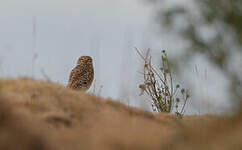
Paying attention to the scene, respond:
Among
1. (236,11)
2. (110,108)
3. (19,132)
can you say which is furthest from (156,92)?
(19,132)

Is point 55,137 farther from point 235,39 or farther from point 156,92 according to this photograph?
point 156,92

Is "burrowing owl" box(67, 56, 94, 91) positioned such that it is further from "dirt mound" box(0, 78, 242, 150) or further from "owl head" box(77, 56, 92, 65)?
"dirt mound" box(0, 78, 242, 150)

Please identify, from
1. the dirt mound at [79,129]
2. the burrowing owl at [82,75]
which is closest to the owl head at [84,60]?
the burrowing owl at [82,75]

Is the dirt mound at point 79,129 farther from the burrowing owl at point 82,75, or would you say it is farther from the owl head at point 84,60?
the owl head at point 84,60

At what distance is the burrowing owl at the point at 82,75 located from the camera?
7.55 m

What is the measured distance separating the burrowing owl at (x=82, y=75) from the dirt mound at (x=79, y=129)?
10.2ft

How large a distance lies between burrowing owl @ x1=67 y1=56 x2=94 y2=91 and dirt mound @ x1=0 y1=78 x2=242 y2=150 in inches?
123

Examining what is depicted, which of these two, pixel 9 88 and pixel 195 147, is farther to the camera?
pixel 9 88

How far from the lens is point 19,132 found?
2.74 m

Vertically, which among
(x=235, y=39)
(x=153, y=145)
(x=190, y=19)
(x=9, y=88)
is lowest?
(x=153, y=145)

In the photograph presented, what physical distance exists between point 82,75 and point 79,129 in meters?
4.35

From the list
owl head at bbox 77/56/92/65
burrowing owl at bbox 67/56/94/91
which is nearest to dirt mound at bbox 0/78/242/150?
burrowing owl at bbox 67/56/94/91

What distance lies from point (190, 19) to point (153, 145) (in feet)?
6.10

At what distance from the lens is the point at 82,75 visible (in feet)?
25.2
